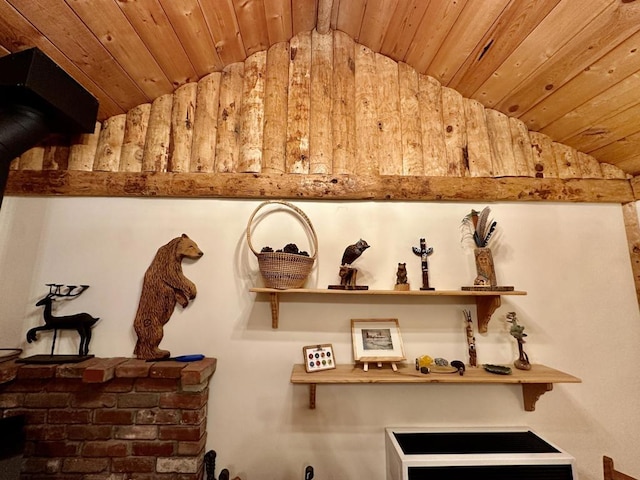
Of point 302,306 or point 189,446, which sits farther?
point 302,306

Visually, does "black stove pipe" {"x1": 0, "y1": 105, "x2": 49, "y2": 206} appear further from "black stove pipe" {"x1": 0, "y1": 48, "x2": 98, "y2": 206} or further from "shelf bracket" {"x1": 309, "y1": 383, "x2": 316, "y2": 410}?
"shelf bracket" {"x1": 309, "y1": 383, "x2": 316, "y2": 410}

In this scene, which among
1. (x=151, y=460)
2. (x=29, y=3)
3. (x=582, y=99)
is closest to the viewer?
(x=29, y=3)

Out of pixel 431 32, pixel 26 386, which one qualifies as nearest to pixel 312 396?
pixel 26 386

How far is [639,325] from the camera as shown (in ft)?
5.97

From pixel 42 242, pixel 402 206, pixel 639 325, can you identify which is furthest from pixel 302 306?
pixel 639 325

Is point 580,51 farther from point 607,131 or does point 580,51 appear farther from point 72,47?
point 72,47

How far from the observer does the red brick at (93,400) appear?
157cm

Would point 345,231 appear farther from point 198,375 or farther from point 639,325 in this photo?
point 639,325

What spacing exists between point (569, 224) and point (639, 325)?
0.70m

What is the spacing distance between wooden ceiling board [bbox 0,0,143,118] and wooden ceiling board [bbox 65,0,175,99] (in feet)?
0.13

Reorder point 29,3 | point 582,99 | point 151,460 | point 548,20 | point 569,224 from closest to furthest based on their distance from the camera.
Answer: point 29,3, point 548,20, point 151,460, point 582,99, point 569,224

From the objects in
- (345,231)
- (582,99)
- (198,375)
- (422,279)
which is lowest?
(198,375)

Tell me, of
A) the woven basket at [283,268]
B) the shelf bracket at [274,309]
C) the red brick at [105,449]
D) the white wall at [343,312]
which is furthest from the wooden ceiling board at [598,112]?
the red brick at [105,449]

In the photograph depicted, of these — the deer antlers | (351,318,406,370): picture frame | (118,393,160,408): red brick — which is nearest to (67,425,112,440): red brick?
(118,393,160,408): red brick
